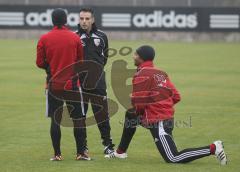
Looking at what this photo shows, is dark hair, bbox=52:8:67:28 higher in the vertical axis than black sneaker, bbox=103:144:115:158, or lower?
higher

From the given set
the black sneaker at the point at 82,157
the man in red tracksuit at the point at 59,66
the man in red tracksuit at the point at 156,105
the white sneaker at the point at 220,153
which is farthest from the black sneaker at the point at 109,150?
the white sneaker at the point at 220,153

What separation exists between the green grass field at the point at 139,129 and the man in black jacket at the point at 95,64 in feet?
1.36

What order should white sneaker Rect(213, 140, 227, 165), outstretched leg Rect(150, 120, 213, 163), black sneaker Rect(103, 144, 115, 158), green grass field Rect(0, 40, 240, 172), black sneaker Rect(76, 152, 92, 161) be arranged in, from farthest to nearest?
black sneaker Rect(103, 144, 115, 158), black sneaker Rect(76, 152, 92, 161), green grass field Rect(0, 40, 240, 172), outstretched leg Rect(150, 120, 213, 163), white sneaker Rect(213, 140, 227, 165)

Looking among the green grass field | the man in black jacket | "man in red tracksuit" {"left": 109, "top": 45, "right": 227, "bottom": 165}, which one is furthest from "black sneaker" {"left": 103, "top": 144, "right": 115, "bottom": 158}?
"man in red tracksuit" {"left": 109, "top": 45, "right": 227, "bottom": 165}

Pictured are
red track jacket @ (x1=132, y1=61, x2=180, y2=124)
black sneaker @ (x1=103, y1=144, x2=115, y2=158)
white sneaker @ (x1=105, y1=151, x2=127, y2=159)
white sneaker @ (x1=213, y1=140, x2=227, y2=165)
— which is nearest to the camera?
white sneaker @ (x1=213, y1=140, x2=227, y2=165)

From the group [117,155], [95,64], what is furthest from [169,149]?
[95,64]

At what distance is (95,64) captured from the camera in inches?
460

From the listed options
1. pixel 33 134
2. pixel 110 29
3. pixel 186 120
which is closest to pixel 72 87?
pixel 33 134

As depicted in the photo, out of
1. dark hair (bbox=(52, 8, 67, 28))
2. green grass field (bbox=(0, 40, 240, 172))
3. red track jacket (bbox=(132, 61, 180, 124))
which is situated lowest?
green grass field (bbox=(0, 40, 240, 172))

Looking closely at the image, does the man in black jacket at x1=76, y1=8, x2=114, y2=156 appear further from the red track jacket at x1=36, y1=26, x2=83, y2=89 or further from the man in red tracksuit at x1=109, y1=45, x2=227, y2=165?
the man in red tracksuit at x1=109, y1=45, x2=227, y2=165

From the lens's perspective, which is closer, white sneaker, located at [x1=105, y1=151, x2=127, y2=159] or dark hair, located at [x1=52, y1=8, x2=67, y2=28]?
dark hair, located at [x1=52, y1=8, x2=67, y2=28]

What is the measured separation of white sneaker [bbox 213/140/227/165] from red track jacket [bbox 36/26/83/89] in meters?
2.31

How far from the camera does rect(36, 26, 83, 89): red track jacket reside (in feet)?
34.5

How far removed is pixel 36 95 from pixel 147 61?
9080 mm
